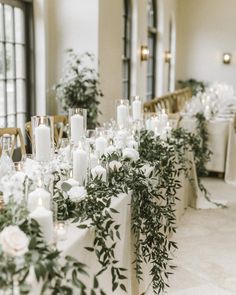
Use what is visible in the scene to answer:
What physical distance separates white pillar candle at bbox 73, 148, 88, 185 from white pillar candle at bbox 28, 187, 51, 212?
67 cm

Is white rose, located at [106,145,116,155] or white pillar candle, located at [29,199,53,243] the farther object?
white rose, located at [106,145,116,155]

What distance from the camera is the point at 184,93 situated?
1216 cm

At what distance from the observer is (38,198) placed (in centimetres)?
196

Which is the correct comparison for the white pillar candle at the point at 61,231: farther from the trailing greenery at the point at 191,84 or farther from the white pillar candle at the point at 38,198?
the trailing greenery at the point at 191,84

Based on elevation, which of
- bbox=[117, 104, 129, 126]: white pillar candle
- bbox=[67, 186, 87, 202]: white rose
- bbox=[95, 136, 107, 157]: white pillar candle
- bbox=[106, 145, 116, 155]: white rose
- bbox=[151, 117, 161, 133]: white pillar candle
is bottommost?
bbox=[67, 186, 87, 202]: white rose

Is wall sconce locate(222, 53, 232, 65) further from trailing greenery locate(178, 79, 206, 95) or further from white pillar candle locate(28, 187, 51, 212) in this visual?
white pillar candle locate(28, 187, 51, 212)

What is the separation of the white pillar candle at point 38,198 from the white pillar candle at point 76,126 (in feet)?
4.90

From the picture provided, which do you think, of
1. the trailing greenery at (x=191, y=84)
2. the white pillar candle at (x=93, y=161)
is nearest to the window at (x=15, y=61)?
the white pillar candle at (x=93, y=161)

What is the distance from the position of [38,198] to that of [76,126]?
64.2 inches

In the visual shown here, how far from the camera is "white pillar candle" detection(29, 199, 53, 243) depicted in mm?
1848

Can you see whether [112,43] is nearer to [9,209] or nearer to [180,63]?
[9,209]

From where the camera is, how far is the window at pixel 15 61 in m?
5.72

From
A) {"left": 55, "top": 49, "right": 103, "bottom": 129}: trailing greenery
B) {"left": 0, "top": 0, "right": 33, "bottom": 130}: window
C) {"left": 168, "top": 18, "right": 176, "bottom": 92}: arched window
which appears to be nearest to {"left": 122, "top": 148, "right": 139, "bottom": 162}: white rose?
{"left": 0, "top": 0, "right": 33, "bottom": 130}: window

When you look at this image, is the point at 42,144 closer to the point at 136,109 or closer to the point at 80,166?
the point at 80,166
